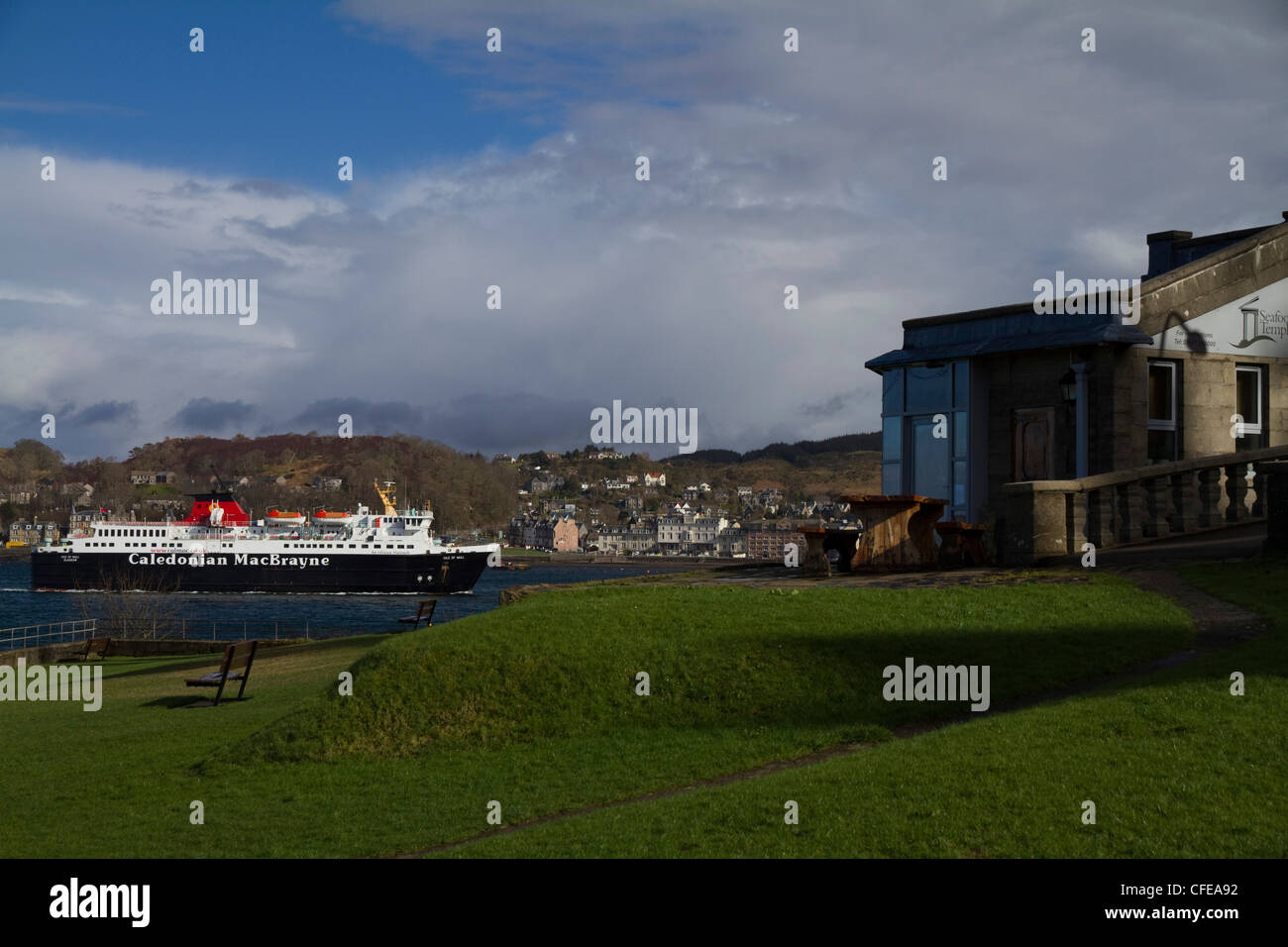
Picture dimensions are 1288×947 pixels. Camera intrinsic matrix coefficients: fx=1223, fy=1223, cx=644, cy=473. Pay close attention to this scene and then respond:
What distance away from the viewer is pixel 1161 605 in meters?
13.3

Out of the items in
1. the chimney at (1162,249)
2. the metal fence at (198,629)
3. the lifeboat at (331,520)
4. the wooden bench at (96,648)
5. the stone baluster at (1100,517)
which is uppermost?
the chimney at (1162,249)

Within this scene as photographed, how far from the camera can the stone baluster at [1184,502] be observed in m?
18.0

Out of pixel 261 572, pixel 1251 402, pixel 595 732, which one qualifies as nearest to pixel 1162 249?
pixel 1251 402

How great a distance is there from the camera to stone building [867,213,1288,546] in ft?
65.6

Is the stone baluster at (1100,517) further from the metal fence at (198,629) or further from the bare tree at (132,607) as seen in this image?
the bare tree at (132,607)

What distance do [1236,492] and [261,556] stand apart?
89366 mm

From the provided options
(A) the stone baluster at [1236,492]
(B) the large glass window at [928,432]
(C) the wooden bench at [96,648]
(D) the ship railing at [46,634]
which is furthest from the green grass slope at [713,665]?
(C) the wooden bench at [96,648]

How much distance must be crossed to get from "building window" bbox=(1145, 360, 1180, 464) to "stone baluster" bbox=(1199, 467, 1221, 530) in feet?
7.16
